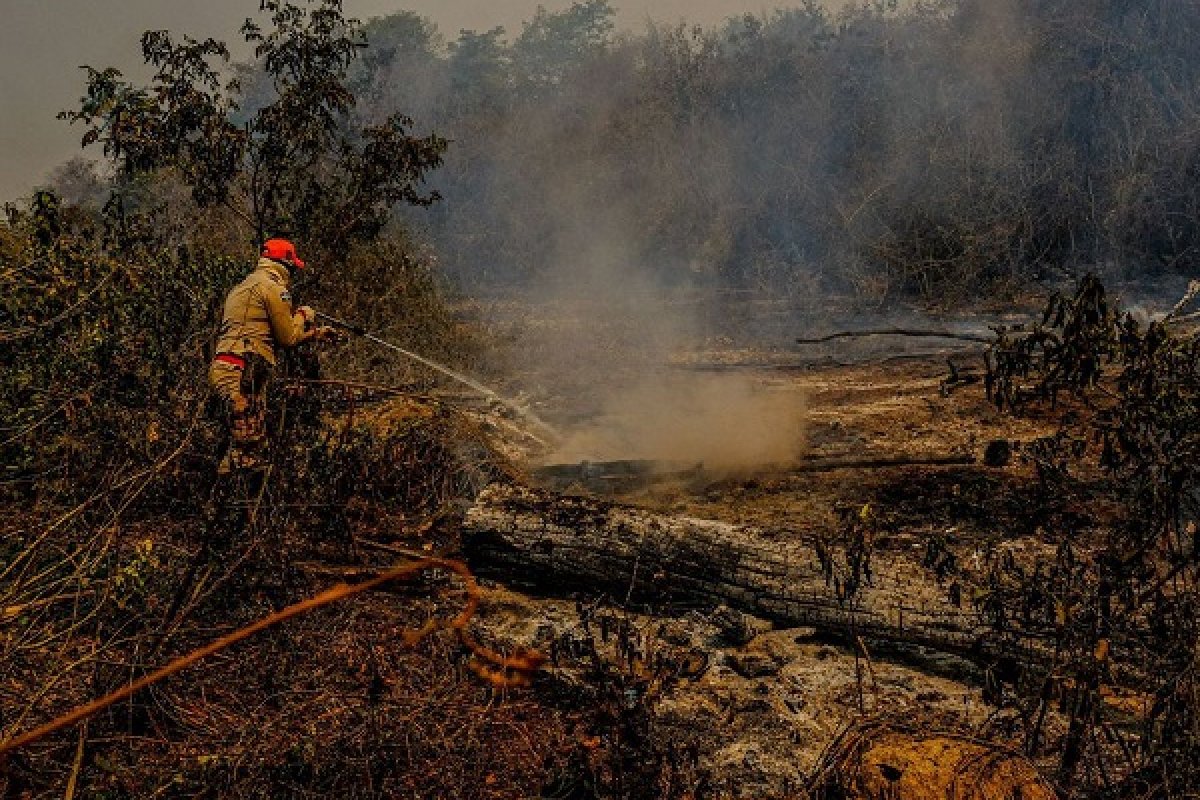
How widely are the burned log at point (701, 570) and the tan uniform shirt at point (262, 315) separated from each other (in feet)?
5.40

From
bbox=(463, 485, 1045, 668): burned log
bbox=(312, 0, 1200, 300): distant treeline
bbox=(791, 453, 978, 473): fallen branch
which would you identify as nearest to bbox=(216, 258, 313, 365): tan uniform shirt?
bbox=(463, 485, 1045, 668): burned log

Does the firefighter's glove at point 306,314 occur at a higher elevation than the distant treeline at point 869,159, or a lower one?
lower

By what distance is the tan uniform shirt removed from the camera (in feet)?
15.5

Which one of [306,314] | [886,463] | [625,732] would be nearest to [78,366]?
[306,314]

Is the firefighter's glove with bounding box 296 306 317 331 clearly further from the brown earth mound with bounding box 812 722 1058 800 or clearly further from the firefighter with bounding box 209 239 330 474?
the brown earth mound with bounding box 812 722 1058 800

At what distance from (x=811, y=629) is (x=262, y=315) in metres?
3.58

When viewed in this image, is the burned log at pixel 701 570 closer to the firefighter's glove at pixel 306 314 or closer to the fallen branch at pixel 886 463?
the fallen branch at pixel 886 463

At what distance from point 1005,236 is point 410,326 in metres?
7.34

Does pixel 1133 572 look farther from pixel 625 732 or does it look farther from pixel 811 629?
pixel 625 732

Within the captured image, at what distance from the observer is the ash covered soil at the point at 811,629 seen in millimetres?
2953

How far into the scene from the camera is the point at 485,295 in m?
12.3

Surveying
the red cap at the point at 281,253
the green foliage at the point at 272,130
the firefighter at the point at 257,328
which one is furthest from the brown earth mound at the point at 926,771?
the green foliage at the point at 272,130

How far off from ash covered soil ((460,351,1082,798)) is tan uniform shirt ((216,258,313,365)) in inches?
75.9

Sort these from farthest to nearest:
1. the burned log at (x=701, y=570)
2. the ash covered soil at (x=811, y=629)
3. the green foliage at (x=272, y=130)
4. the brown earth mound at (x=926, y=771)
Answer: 1. the green foliage at (x=272, y=130)
2. the burned log at (x=701, y=570)
3. the ash covered soil at (x=811, y=629)
4. the brown earth mound at (x=926, y=771)
